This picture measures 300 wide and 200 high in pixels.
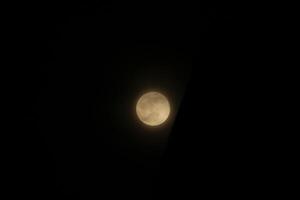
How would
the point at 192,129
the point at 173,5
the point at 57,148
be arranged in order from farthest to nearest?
the point at 57,148 < the point at 173,5 < the point at 192,129

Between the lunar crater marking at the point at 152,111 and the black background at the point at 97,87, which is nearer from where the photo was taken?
the black background at the point at 97,87

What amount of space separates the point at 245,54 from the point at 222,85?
0.23 m

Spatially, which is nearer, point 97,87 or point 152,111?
point 152,111

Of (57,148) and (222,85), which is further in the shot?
(57,148)

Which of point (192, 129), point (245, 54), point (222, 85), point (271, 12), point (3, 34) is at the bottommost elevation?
point (192, 129)

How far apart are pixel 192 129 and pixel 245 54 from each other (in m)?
0.54

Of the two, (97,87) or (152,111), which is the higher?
(97,87)

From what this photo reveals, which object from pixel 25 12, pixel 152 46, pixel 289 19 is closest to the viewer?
pixel 289 19

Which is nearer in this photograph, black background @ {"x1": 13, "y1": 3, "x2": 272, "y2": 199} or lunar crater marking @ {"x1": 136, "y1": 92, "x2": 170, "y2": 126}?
black background @ {"x1": 13, "y1": 3, "x2": 272, "y2": 199}

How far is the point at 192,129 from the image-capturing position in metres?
1.90

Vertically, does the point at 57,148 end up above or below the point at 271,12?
above

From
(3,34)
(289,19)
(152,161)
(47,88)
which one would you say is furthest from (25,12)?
(289,19)

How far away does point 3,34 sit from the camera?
4.47m

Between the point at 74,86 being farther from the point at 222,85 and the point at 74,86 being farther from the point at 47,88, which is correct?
the point at 222,85
